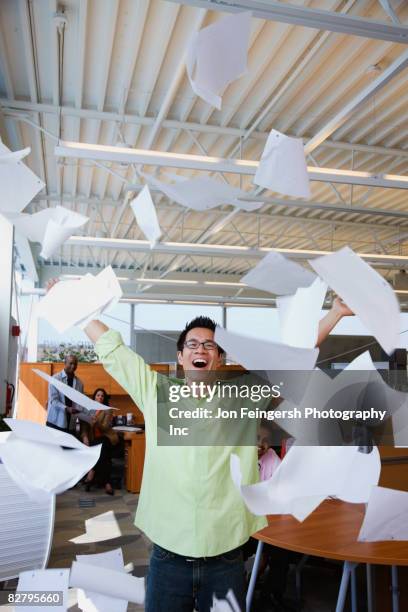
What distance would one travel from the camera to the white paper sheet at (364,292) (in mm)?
686

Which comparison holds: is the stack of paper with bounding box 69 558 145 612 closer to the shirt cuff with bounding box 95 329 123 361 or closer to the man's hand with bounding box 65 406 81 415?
the shirt cuff with bounding box 95 329 123 361

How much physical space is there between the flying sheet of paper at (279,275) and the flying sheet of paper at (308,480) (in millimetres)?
276

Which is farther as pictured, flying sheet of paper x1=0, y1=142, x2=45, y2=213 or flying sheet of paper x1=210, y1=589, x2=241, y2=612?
flying sheet of paper x1=210, y1=589, x2=241, y2=612

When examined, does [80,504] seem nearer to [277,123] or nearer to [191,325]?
[277,123]

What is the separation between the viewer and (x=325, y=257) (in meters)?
0.69

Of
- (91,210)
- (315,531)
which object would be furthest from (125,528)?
(91,210)

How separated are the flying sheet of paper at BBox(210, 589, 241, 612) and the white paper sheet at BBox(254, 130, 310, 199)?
94 cm

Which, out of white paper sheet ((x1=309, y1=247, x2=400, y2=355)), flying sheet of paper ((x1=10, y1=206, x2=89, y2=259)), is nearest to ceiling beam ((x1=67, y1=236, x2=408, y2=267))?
flying sheet of paper ((x1=10, y1=206, x2=89, y2=259))

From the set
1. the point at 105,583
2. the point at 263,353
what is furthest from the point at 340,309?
the point at 105,583

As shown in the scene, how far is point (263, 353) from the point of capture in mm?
691

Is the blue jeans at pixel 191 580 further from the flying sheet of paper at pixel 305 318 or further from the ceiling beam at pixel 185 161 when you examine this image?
the ceiling beam at pixel 185 161

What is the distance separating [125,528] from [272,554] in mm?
1906

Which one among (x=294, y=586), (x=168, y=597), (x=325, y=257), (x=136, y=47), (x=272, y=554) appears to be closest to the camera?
(x=325, y=257)

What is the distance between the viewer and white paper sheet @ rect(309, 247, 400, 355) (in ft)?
2.25
